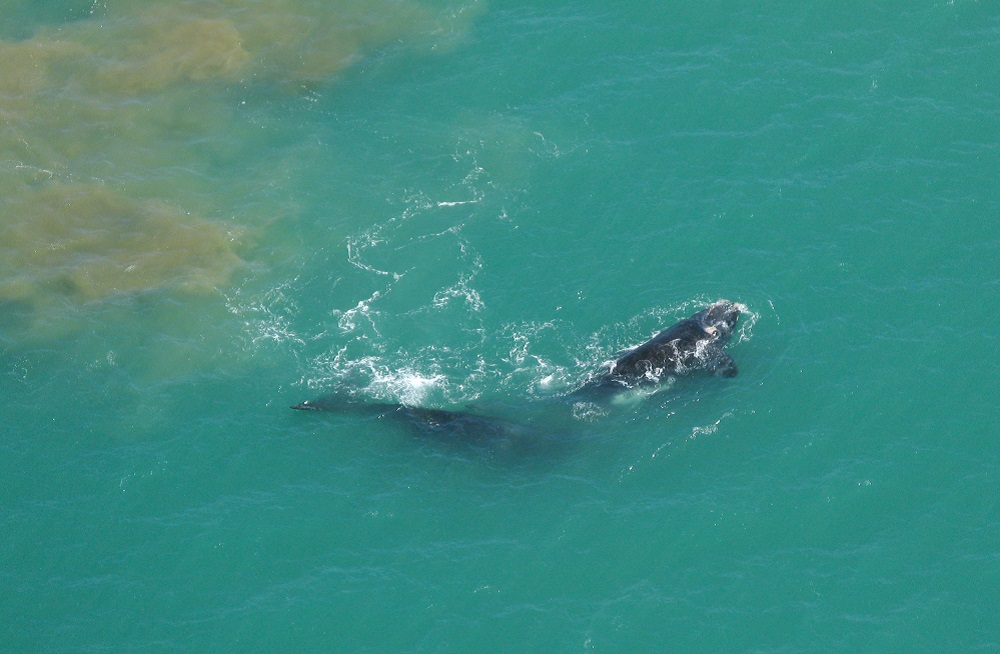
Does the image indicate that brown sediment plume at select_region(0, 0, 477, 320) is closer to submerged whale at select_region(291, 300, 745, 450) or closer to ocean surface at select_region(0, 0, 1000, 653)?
ocean surface at select_region(0, 0, 1000, 653)

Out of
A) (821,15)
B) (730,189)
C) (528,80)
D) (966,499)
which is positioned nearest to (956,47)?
(821,15)

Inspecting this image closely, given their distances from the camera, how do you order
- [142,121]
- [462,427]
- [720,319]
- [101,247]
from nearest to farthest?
[462,427] < [720,319] < [101,247] < [142,121]

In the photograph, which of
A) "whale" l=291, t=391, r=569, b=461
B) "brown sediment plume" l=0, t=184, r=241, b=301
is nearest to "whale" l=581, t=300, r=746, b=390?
"whale" l=291, t=391, r=569, b=461

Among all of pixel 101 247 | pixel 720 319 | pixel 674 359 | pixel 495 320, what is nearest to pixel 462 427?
pixel 495 320

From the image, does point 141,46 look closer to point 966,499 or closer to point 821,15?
point 821,15

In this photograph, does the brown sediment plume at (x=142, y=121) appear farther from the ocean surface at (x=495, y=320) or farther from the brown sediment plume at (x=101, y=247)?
the ocean surface at (x=495, y=320)

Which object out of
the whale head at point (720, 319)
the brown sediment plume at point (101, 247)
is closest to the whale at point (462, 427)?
the whale head at point (720, 319)

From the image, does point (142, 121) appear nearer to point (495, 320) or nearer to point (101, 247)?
point (101, 247)
